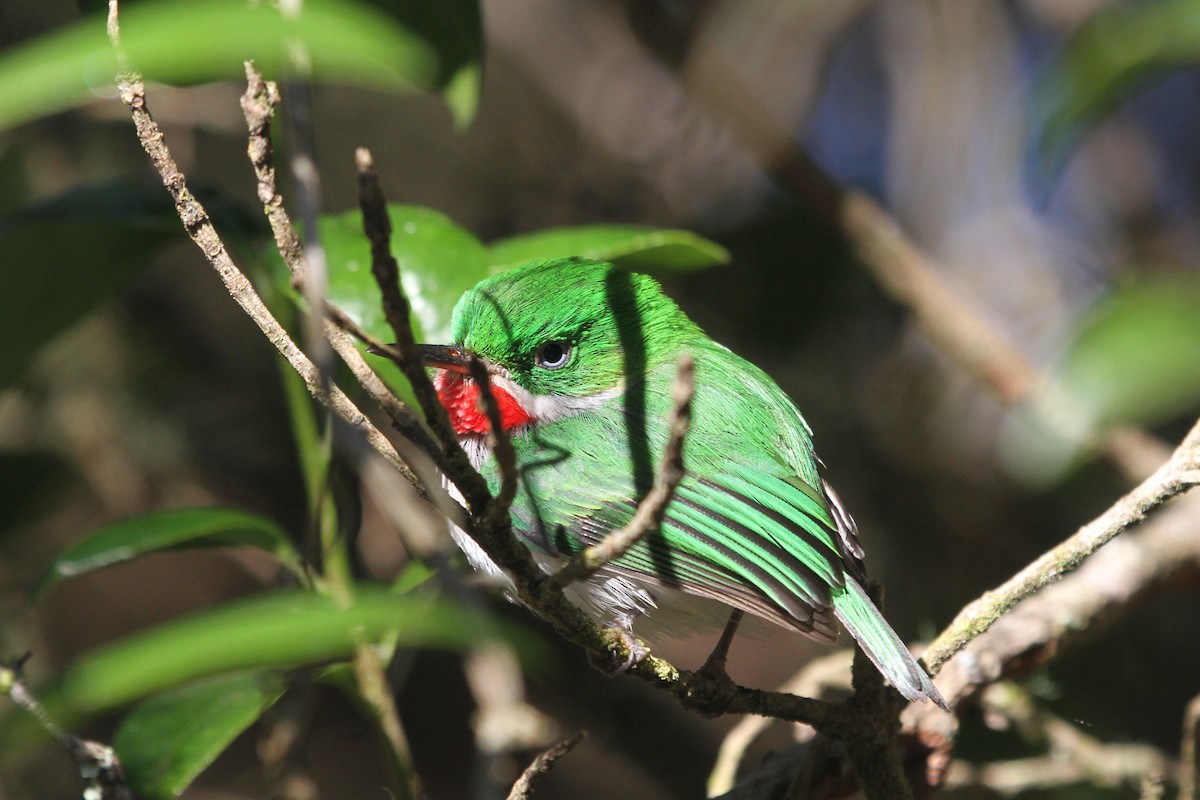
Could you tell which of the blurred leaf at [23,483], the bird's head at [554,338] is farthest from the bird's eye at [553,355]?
the blurred leaf at [23,483]

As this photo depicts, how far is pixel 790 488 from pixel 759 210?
2.57 metres

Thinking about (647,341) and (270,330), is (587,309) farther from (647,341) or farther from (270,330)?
(270,330)

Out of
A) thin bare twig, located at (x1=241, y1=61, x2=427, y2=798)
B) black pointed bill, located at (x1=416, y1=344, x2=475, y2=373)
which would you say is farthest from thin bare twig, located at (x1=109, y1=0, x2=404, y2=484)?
black pointed bill, located at (x1=416, y1=344, x2=475, y2=373)

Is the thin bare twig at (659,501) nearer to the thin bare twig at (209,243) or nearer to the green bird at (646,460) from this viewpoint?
the thin bare twig at (209,243)

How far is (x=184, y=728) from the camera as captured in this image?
7.00ft

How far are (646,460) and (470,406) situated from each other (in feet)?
1.65

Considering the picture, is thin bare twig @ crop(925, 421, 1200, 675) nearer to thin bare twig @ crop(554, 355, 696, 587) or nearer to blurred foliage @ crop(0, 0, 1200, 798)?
thin bare twig @ crop(554, 355, 696, 587)

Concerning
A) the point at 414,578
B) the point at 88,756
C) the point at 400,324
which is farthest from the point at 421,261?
the point at 400,324

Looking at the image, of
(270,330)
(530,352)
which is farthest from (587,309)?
(270,330)

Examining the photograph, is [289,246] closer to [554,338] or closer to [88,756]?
[88,756]

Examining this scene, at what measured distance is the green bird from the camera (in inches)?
81.6

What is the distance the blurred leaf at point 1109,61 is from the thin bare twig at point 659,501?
155 cm

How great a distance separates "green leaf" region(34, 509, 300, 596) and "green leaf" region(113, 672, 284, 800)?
0.27m

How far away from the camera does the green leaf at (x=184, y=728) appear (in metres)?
2.04
